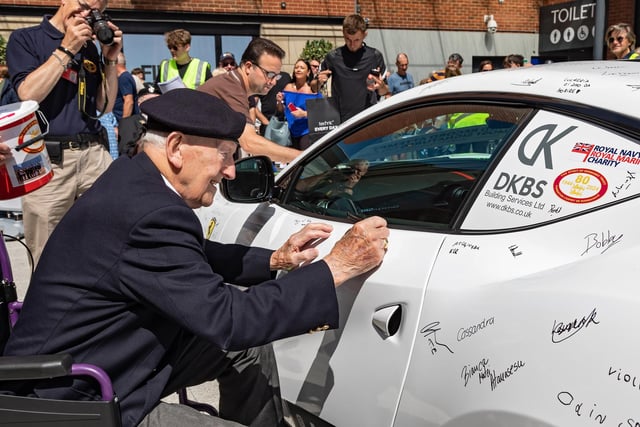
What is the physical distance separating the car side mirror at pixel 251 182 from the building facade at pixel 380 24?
24.3 ft

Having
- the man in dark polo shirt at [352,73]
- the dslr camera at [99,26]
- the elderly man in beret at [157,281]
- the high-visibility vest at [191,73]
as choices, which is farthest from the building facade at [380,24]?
the elderly man in beret at [157,281]

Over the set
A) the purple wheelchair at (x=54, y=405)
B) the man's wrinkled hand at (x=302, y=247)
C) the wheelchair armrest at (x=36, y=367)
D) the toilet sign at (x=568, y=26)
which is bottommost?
the purple wheelchair at (x=54, y=405)

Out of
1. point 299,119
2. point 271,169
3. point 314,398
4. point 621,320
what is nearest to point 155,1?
point 299,119

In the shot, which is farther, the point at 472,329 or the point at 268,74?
the point at 268,74

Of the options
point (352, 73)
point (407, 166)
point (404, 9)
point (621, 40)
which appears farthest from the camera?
point (404, 9)

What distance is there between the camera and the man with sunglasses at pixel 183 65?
6523 millimetres

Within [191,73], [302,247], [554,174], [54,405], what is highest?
[191,73]

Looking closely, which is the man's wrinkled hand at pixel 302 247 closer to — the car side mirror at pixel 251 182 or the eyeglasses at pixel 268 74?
the car side mirror at pixel 251 182

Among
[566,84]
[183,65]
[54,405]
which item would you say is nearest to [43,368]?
[54,405]

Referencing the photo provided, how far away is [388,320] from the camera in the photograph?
1.78m

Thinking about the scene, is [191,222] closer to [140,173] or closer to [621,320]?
[140,173]

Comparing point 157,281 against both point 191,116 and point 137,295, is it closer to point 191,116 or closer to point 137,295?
point 137,295

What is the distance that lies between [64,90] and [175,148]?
2.10 meters

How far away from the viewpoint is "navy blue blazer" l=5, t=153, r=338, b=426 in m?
1.67
